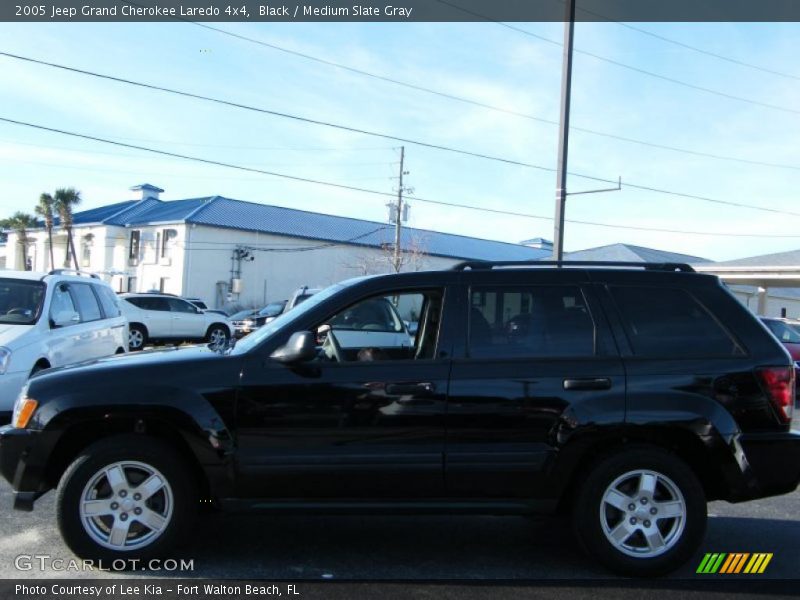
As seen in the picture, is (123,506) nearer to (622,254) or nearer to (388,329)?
(388,329)

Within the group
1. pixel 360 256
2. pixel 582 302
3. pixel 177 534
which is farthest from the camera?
pixel 360 256

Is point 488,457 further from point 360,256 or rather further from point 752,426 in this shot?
point 360,256

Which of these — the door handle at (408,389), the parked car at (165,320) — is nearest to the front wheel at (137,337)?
the parked car at (165,320)

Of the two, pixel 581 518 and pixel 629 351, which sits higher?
pixel 629 351

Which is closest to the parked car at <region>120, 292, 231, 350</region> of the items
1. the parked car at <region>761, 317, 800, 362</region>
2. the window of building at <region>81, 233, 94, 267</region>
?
the parked car at <region>761, 317, 800, 362</region>

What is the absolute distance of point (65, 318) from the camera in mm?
8891

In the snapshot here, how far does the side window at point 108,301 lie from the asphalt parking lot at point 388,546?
4861 mm

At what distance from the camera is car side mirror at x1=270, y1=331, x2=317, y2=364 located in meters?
4.20

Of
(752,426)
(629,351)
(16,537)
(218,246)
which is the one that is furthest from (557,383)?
(218,246)

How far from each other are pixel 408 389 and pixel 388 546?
4.03ft

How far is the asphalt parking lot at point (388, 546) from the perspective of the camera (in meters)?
4.31

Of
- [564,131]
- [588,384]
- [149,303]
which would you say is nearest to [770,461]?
[588,384]

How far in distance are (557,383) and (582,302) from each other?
0.59 metres

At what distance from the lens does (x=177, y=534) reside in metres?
4.20
